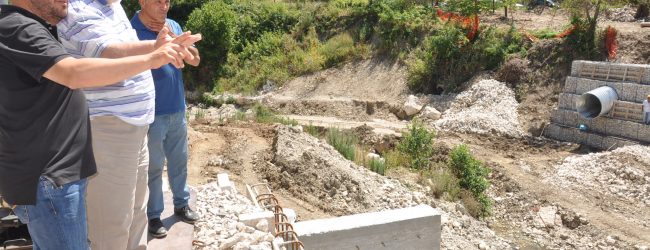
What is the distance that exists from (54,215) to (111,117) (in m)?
0.77

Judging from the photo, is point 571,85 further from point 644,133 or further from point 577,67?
point 644,133

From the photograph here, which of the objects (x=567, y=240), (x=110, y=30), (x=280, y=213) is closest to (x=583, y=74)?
(x=567, y=240)

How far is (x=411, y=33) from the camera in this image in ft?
58.5

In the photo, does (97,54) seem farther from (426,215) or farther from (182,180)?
(426,215)

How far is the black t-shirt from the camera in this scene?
2.24 meters

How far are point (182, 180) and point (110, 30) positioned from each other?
1.53 meters

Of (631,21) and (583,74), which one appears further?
(631,21)

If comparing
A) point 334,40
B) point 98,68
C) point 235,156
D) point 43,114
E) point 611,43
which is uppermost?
point 98,68

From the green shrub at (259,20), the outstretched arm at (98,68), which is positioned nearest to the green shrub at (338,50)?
the green shrub at (259,20)

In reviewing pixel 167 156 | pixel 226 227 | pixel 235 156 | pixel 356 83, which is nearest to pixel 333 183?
pixel 235 156

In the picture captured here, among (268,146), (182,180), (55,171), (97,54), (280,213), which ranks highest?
(97,54)

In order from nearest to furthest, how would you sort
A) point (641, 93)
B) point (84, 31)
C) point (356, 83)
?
point (84, 31)
point (641, 93)
point (356, 83)

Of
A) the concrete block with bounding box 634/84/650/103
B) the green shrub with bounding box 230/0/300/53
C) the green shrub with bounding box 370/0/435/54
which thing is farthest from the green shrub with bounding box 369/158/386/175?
the green shrub with bounding box 230/0/300/53

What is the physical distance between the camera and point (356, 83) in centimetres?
1747
